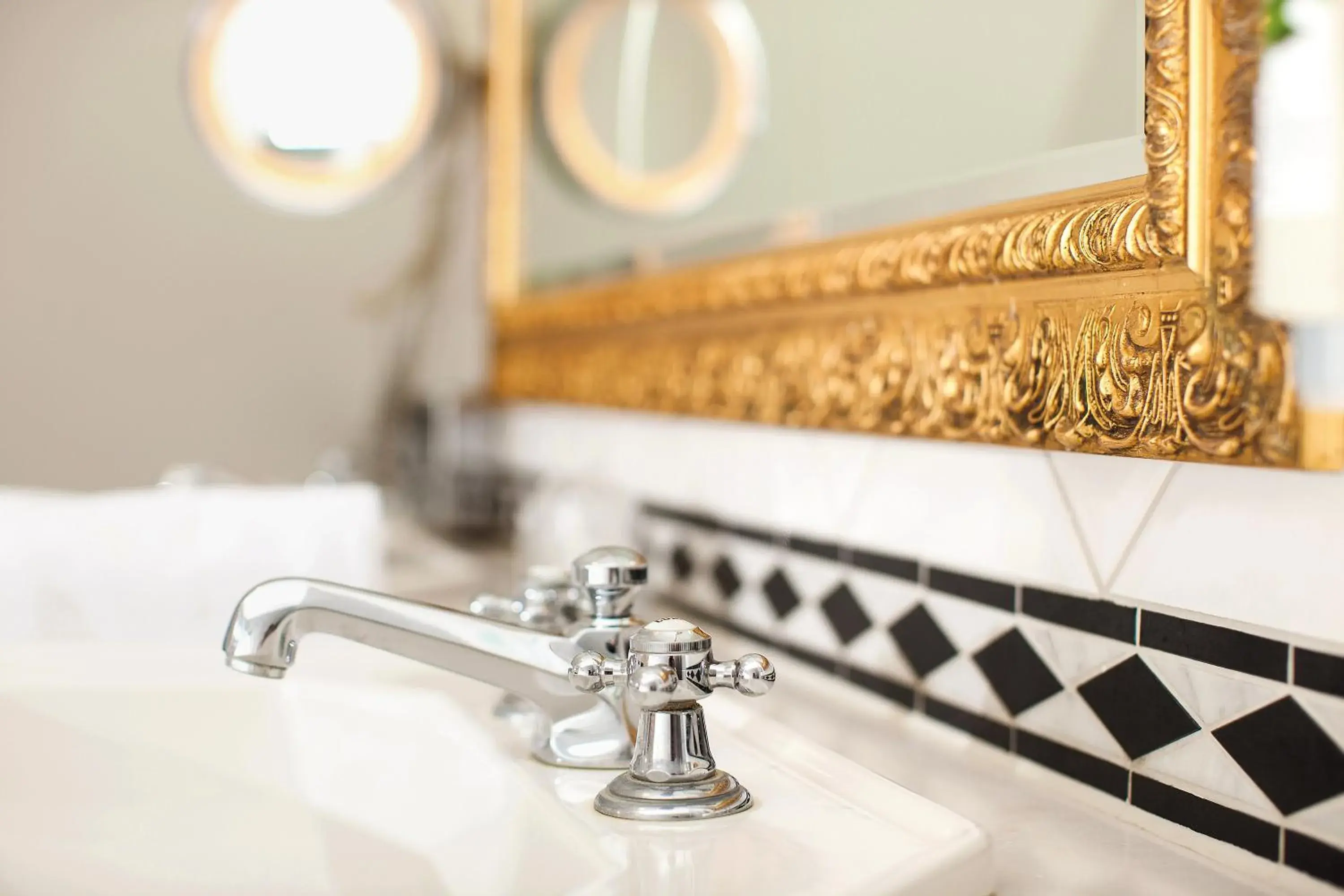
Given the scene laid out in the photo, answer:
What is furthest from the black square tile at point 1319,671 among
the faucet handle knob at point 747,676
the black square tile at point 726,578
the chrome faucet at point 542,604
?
the black square tile at point 726,578

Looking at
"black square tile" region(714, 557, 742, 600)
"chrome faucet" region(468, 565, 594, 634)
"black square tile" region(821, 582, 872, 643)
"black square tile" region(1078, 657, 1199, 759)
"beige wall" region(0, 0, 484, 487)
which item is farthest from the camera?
"beige wall" region(0, 0, 484, 487)

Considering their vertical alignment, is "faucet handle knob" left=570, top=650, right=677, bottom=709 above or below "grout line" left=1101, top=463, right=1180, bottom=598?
below

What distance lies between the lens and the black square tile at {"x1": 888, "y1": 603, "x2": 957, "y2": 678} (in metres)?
0.68

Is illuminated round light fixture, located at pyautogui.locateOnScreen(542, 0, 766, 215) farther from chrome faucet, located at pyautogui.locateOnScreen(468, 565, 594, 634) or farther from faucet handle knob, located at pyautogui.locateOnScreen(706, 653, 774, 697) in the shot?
faucet handle knob, located at pyautogui.locateOnScreen(706, 653, 774, 697)

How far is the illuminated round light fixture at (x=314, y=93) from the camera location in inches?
52.4

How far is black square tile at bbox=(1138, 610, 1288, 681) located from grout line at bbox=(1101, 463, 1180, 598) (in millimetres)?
25

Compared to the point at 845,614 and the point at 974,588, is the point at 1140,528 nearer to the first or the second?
the point at 974,588

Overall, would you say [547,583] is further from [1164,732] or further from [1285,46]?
[1285,46]

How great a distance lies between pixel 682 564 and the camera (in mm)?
996

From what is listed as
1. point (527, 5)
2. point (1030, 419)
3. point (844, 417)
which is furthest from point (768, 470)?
point (527, 5)

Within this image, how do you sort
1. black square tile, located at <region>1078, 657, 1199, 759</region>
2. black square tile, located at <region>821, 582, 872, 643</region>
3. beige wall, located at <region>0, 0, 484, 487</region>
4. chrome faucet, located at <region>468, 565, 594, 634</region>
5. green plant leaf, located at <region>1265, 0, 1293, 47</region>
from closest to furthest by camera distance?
green plant leaf, located at <region>1265, 0, 1293, 47</region> < black square tile, located at <region>1078, 657, 1199, 759</region> < chrome faucet, located at <region>468, 565, 594, 634</region> < black square tile, located at <region>821, 582, 872, 643</region> < beige wall, located at <region>0, 0, 484, 487</region>

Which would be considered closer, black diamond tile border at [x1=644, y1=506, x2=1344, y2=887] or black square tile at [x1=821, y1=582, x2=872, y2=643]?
black diamond tile border at [x1=644, y1=506, x2=1344, y2=887]

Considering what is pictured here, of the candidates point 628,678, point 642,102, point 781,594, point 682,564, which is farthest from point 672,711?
point 642,102

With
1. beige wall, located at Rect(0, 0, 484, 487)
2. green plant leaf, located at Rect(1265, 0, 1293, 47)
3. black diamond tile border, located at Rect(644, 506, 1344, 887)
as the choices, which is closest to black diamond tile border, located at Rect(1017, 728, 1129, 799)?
black diamond tile border, located at Rect(644, 506, 1344, 887)
